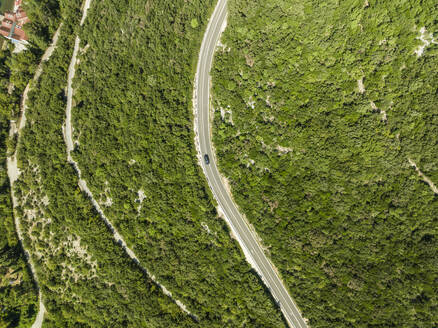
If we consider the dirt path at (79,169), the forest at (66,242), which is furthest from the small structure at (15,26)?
the dirt path at (79,169)

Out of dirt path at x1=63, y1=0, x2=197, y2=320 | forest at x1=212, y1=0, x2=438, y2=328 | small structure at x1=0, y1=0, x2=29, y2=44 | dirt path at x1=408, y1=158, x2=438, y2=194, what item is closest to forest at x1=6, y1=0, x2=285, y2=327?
dirt path at x1=63, y1=0, x2=197, y2=320

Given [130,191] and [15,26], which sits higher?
[15,26]

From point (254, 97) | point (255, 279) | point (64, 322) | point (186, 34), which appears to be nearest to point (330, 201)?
point (255, 279)

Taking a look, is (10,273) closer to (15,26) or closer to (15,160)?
(15,160)

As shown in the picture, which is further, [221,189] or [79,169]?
[79,169]

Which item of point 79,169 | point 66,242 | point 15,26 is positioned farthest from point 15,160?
point 15,26

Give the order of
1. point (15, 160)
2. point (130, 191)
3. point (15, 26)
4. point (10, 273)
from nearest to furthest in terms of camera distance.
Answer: point (130, 191)
point (10, 273)
point (15, 160)
point (15, 26)

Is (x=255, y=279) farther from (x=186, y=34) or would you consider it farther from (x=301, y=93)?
(x=186, y=34)

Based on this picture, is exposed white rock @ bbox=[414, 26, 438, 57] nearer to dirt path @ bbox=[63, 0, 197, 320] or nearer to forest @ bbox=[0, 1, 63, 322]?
dirt path @ bbox=[63, 0, 197, 320]
